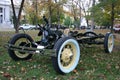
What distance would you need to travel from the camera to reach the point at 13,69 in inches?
280

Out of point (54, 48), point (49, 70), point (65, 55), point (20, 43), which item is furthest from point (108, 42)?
point (54, 48)

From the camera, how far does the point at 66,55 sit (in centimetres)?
704

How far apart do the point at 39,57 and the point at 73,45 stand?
6.98ft

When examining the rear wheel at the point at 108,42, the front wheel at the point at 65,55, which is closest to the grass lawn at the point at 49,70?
the front wheel at the point at 65,55

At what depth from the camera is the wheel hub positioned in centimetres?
695

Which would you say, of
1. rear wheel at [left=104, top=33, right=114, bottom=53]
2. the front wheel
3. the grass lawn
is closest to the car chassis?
the front wheel

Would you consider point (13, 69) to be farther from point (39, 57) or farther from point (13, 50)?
point (39, 57)

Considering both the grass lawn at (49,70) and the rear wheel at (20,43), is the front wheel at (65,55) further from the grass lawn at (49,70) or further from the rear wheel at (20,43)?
the rear wheel at (20,43)

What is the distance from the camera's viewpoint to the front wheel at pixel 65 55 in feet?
21.3

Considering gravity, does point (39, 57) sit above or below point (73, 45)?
below

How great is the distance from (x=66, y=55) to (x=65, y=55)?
1.6 inches

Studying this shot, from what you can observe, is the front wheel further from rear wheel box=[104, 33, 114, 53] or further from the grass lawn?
rear wheel box=[104, 33, 114, 53]

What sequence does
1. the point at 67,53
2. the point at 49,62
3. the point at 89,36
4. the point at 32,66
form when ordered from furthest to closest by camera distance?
the point at 89,36
the point at 49,62
the point at 32,66
the point at 67,53

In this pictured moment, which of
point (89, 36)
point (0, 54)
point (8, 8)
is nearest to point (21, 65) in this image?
point (0, 54)
